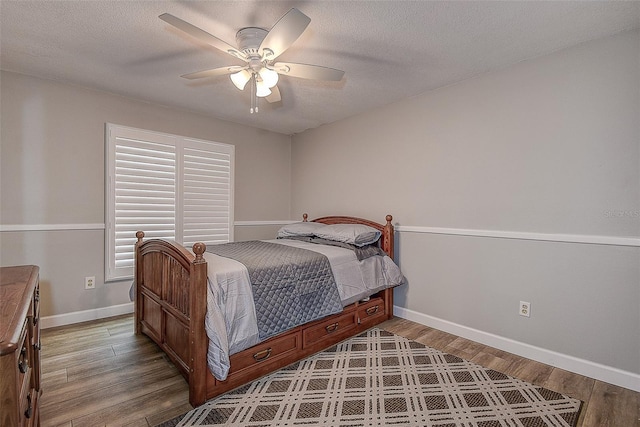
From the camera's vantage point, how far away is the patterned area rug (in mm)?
1753

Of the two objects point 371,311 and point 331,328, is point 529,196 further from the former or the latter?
point 331,328

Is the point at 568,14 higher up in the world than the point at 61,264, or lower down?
higher up

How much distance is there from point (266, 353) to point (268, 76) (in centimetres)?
193

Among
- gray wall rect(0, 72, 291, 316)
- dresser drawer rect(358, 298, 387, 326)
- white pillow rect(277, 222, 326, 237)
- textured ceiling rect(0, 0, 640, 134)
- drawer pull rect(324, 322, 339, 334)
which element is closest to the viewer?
textured ceiling rect(0, 0, 640, 134)

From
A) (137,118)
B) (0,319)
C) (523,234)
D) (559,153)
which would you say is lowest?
(0,319)

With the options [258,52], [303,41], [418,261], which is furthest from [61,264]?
[418,261]

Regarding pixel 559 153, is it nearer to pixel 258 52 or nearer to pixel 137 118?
pixel 258 52

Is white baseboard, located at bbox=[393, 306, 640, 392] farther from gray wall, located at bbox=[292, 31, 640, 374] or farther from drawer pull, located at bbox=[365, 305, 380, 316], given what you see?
drawer pull, located at bbox=[365, 305, 380, 316]

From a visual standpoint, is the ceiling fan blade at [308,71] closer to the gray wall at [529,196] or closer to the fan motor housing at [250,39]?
the fan motor housing at [250,39]

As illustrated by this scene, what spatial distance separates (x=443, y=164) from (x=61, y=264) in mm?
3855

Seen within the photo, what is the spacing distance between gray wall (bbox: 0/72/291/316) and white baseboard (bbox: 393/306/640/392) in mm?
3352

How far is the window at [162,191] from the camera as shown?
3270 mm

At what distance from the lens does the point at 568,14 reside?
192 centimetres

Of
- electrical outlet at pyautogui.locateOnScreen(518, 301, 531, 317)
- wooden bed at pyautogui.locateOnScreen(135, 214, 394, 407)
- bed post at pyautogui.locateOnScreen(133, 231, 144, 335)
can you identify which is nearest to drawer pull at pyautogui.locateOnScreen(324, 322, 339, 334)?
wooden bed at pyautogui.locateOnScreen(135, 214, 394, 407)
